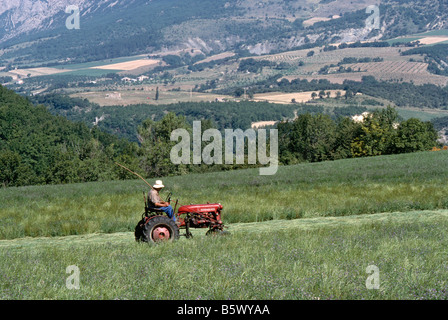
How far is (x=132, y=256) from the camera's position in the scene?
11.5 metres

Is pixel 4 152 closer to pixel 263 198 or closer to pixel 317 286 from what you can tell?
pixel 263 198

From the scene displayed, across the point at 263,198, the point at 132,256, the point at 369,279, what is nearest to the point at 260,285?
the point at 369,279

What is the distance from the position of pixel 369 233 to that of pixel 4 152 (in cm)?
7820

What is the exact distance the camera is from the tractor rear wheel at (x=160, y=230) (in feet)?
46.4

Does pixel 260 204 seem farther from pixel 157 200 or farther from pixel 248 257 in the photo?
pixel 248 257

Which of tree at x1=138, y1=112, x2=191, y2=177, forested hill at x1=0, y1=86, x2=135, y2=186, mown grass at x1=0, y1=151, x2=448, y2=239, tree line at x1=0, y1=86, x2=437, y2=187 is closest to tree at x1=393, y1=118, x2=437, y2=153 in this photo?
tree line at x1=0, y1=86, x2=437, y2=187

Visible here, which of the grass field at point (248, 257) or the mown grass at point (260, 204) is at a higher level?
the grass field at point (248, 257)

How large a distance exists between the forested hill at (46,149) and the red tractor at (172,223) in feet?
195

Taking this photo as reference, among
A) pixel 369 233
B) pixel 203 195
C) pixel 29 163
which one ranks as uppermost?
pixel 369 233

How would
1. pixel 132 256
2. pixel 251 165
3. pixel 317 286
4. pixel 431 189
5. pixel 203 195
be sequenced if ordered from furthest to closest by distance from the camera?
pixel 251 165 < pixel 203 195 < pixel 431 189 < pixel 132 256 < pixel 317 286

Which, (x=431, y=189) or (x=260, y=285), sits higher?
(x=260, y=285)

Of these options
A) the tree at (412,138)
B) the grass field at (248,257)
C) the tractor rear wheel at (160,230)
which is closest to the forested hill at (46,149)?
the tree at (412,138)

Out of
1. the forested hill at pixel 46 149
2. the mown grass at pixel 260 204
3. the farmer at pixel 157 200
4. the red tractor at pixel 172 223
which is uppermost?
the farmer at pixel 157 200

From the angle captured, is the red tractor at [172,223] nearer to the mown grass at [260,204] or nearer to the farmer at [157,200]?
the farmer at [157,200]
